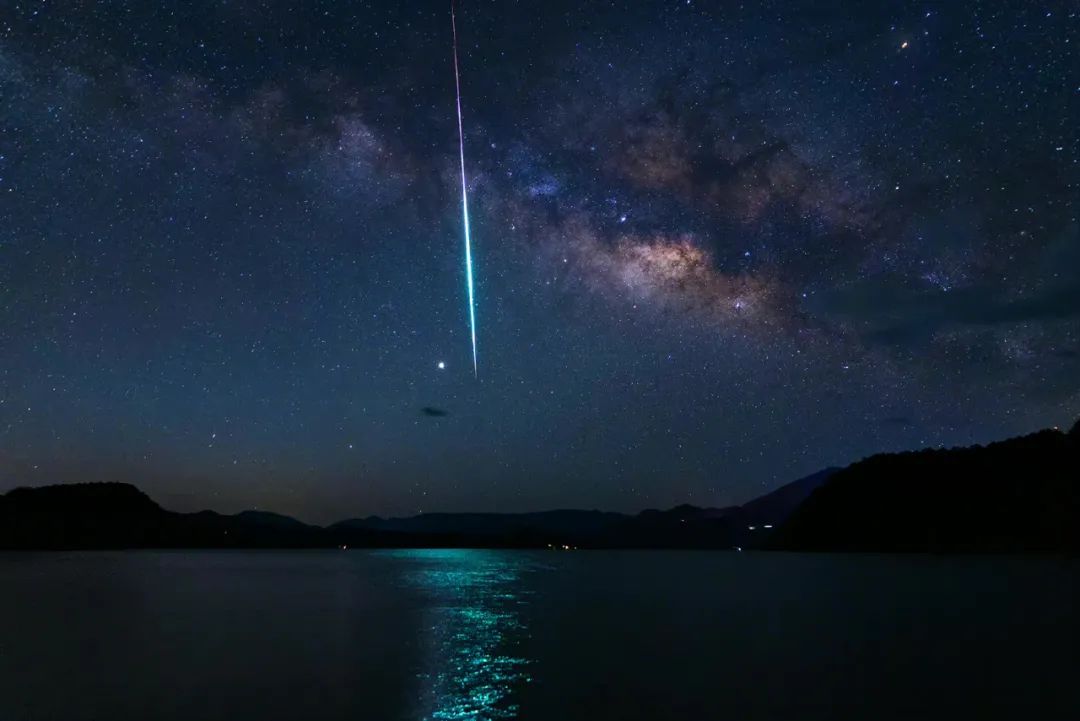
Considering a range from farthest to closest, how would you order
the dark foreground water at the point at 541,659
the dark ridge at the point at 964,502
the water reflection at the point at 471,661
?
Result: the dark ridge at the point at 964,502
the dark foreground water at the point at 541,659
the water reflection at the point at 471,661

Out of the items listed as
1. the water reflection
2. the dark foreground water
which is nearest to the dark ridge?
the dark foreground water

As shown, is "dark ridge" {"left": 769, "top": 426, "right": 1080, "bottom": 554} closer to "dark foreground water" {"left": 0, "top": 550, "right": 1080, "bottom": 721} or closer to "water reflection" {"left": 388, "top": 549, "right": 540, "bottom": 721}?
"dark foreground water" {"left": 0, "top": 550, "right": 1080, "bottom": 721}

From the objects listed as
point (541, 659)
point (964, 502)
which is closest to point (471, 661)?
point (541, 659)

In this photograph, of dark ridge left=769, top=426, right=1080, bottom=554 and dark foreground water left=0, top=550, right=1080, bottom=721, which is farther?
dark ridge left=769, top=426, right=1080, bottom=554

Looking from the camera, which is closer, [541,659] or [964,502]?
[541,659]

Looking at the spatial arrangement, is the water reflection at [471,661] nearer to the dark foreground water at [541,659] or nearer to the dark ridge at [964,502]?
the dark foreground water at [541,659]

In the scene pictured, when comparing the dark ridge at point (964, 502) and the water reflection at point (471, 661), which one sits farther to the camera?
the dark ridge at point (964, 502)

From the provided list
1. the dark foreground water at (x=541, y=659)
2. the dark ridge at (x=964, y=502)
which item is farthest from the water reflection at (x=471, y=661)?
the dark ridge at (x=964, y=502)

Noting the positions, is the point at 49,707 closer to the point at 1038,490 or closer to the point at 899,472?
the point at 1038,490

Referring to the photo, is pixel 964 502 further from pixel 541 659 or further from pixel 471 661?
pixel 471 661
